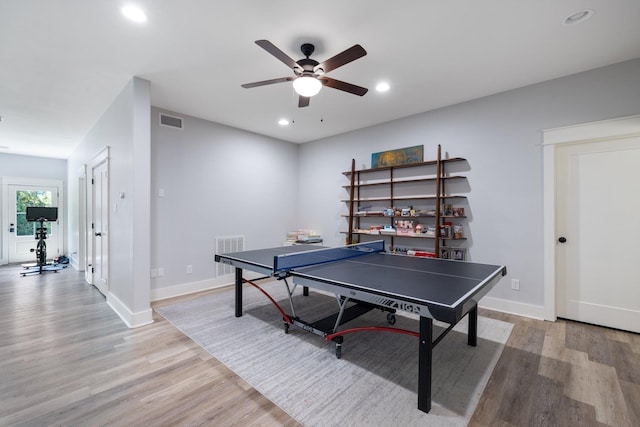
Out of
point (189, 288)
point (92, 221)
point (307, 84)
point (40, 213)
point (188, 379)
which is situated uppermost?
point (307, 84)

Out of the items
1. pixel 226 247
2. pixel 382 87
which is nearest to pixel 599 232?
pixel 382 87

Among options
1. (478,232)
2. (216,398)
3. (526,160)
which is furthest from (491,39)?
(216,398)

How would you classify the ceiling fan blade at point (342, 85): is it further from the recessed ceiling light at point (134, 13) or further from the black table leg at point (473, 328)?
the black table leg at point (473, 328)

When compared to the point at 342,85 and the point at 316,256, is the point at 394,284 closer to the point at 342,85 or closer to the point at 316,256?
the point at 316,256

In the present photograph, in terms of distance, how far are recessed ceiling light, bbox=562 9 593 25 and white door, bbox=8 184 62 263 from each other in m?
9.90

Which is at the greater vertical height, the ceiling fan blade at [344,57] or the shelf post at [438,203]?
the ceiling fan blade at [344,57]

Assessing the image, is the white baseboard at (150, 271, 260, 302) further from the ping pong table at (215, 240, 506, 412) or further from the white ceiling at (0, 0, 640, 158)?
the white ceiling at (0, 0, 640, 158)

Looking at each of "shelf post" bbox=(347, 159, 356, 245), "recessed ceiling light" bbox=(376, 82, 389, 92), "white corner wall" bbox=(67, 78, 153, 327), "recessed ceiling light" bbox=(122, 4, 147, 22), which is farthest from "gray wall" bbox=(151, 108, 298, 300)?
"recessed ceiling light" bbox=(376, 82, 389, 92)

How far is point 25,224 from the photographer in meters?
6.66

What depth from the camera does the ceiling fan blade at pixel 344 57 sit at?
1874mm

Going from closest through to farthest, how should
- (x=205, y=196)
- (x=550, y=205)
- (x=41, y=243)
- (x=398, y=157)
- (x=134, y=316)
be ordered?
(x=134, y=316)
(x=550, y=205)
(x=398, y=157)
(x=205, y=196)
(x=41, y=243)

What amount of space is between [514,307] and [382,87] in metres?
3.05

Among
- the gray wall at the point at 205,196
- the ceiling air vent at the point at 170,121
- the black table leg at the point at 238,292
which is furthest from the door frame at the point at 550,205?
the ceiling air vent at the point at 170,121

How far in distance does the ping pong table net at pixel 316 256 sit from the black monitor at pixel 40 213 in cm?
681
